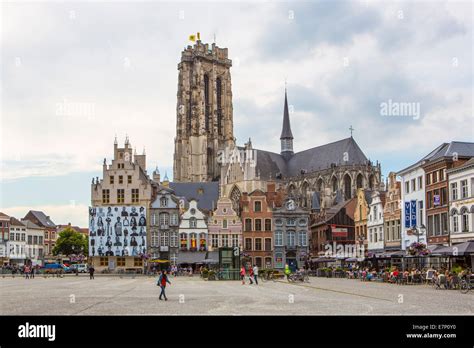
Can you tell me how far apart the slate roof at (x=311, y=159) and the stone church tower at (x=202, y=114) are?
8611 mm

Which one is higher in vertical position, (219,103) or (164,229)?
(219,103)

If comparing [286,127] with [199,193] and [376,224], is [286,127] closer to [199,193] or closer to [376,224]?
[199,193]

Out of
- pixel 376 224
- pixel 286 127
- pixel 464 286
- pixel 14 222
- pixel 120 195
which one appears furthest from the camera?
pixel 286 127

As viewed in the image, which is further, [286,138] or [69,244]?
[286,138]

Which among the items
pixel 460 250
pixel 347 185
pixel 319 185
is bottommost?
pixel 460 250

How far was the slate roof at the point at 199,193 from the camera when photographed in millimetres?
97562

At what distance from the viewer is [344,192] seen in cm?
11181

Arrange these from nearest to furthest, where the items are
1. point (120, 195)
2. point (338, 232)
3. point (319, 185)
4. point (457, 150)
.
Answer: point (457, 150)
point (338, 232)
point (120, 195)
point (319, 185)

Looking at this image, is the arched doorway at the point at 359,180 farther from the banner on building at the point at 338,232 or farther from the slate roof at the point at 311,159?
the banner on building at the point at 338,232

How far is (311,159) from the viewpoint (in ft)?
418

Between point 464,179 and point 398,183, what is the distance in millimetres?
14462

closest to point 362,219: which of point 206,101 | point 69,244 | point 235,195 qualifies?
point 235,195

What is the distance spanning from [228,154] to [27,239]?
117 ft
